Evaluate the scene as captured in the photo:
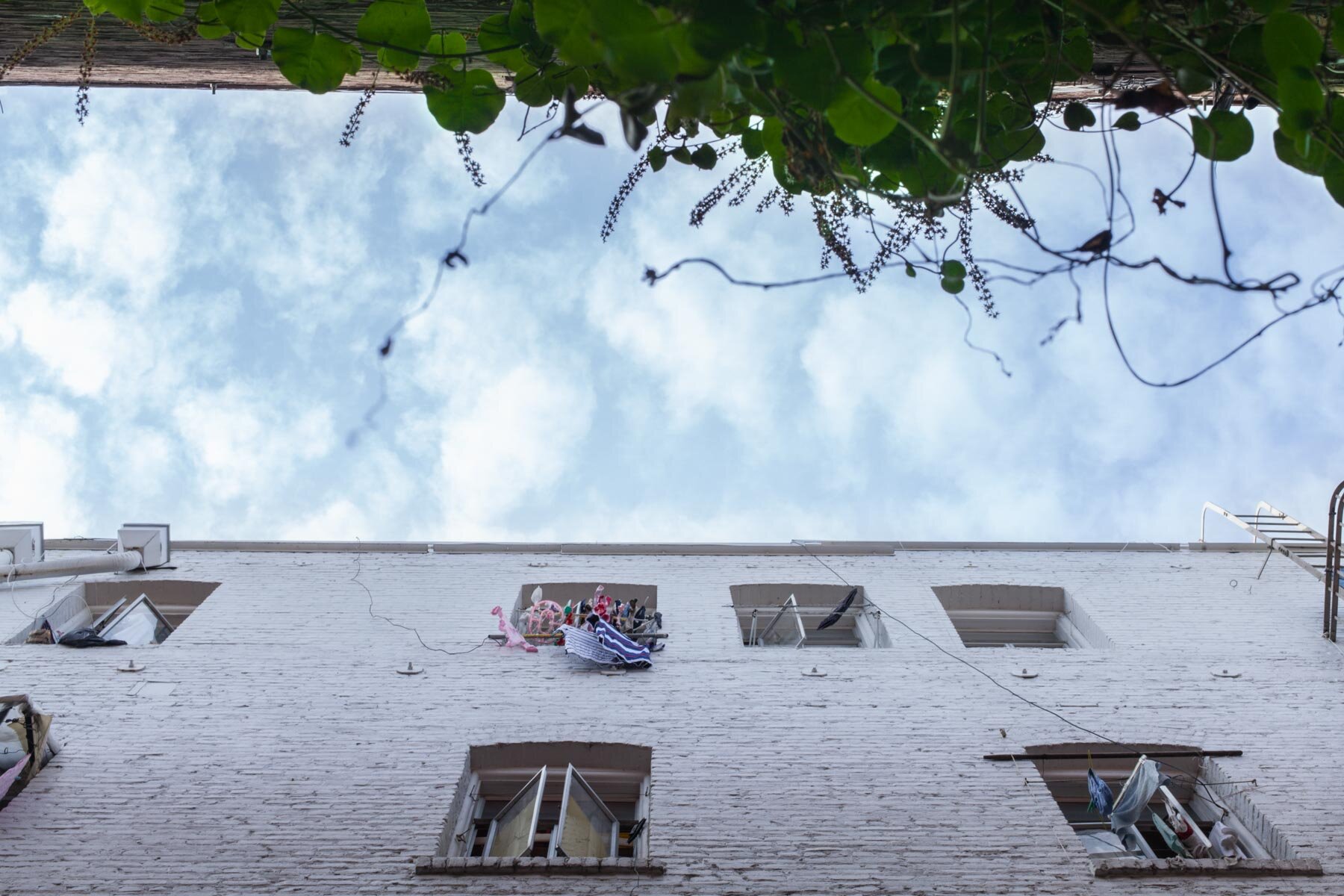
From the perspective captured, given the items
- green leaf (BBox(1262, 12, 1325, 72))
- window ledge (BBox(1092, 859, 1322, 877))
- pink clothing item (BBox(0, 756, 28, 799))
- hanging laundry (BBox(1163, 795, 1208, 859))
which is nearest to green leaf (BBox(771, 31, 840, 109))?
green leaf (BBox(1262, 12, 1325, 72))

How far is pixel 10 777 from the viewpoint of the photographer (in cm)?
664

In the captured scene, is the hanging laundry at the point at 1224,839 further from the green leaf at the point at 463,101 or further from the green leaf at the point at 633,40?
the green leaf at the point at 633,40

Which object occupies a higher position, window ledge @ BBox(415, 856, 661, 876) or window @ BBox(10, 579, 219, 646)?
window @ BBox(10, 579, 219, 646)

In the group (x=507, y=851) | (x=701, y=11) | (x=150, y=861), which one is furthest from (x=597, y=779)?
(x=701, y=11)

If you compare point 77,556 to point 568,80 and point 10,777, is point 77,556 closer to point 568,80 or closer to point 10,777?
point 10,777

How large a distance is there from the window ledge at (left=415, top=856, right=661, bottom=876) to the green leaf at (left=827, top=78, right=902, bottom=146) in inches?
213

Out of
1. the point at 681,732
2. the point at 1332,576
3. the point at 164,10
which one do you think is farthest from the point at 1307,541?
the point at 164,10

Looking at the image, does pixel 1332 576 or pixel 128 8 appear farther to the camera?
pixel 1332 576

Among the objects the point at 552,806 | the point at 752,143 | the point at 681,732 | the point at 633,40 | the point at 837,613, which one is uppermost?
the point at 837,613

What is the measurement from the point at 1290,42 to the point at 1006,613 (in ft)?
35.6

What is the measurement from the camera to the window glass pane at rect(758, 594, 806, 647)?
1123 cm

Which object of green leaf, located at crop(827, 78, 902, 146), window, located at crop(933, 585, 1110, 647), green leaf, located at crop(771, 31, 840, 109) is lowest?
green leaf, located at crop(771, 31, 840, 109)

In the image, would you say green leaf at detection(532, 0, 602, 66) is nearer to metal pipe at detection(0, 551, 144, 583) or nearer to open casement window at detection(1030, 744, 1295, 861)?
open casement window at detection(1030, 744, 1295, 861)

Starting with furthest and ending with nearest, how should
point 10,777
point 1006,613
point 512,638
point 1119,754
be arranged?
point 1006,613, point 512,638, point 1119,754, point 10,777
